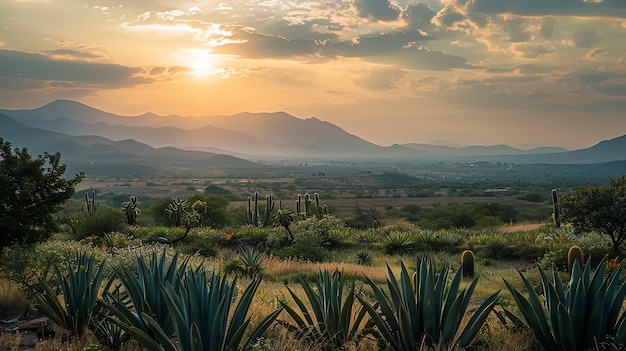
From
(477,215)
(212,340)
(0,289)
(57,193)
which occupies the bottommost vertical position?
(477,215)

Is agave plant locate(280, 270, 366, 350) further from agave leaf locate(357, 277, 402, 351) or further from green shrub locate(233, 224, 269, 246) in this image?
green shrub locate(233, 224, 269, 246)

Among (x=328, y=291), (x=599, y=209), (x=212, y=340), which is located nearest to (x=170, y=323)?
(x=212, y=340)

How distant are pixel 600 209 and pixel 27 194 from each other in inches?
659

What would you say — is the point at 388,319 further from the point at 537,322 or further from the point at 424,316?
the point at 537,322

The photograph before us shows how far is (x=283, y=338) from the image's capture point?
6156mm

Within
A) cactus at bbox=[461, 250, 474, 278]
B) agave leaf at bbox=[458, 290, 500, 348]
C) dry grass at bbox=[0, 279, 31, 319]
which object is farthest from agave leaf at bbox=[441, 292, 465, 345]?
cactus at bbox=[461, 250, 474, 278]

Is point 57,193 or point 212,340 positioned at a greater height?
point 57,193

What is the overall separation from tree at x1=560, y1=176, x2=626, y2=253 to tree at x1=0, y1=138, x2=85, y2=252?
15.7 metres

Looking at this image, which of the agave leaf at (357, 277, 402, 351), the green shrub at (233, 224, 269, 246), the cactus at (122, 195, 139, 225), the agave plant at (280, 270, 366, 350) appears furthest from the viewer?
the cactus at (122, 195, 139, 225)

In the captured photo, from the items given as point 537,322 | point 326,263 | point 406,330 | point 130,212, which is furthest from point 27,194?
point 130,212

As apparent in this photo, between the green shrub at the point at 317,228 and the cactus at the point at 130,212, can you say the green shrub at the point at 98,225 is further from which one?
the green shrub at the point at 317,228

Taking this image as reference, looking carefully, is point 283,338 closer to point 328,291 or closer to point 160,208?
point 328,291

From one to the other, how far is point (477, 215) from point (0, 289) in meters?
38.9

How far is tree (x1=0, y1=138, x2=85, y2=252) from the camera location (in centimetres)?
1080
